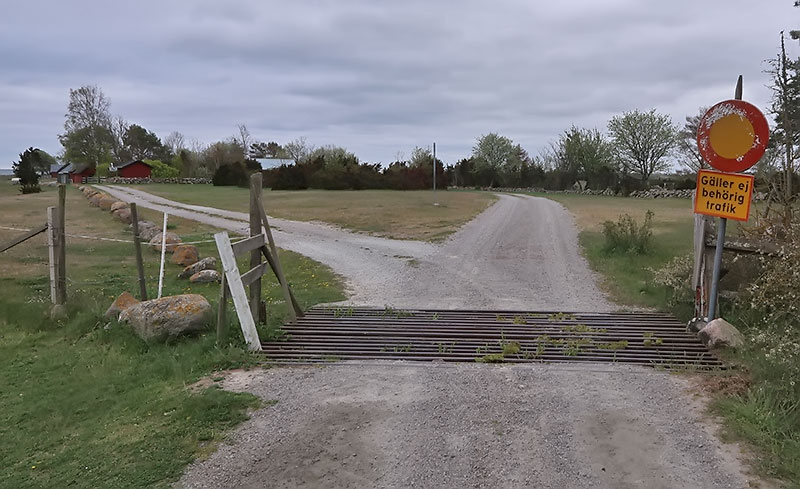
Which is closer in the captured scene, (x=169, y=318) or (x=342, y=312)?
(x=169, y=318)

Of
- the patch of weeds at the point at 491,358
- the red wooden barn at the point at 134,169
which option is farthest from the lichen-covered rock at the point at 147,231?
the red wooden barn at the point at 134,169

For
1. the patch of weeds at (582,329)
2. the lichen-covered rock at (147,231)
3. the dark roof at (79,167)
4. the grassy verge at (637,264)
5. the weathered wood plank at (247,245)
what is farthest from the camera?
the dark roof at (79,167)

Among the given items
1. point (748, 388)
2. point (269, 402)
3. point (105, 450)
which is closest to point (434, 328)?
point (269, 402)

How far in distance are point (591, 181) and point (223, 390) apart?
5396 centimetres

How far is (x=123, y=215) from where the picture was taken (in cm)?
2378

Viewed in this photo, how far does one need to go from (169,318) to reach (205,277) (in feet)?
15.5

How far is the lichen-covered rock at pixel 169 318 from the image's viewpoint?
247 inches

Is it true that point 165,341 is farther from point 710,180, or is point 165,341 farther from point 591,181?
point 591,181

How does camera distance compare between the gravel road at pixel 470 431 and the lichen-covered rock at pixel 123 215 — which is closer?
the gravel road at pixel 470 431

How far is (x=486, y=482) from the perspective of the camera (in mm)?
3375

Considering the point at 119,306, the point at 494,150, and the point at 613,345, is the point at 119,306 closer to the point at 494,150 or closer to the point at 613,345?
the point at 613,345

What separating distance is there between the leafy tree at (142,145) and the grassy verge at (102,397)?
88.8 metres

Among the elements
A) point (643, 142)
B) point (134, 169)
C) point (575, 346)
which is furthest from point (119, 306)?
point (134, 169)

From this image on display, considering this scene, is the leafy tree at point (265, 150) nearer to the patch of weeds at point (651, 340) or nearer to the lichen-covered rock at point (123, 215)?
the lichen-covered rock at point (123, 215)
